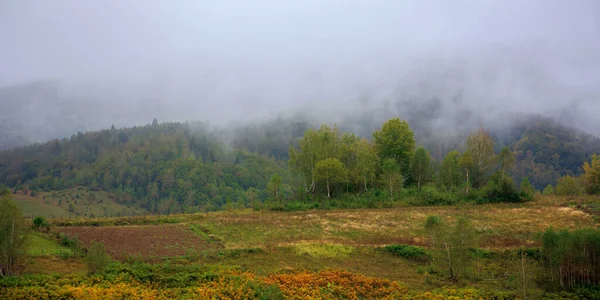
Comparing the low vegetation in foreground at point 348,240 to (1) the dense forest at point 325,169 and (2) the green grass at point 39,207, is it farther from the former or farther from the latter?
(2) the green grass at point 39,207

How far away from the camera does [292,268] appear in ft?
84.0

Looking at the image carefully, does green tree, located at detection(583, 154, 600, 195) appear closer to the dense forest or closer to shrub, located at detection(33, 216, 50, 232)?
the dense forest

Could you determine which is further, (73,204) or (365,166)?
(73,204)

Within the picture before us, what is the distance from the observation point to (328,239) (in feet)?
119

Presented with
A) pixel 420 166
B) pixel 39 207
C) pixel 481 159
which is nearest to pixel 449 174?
pixel 420 166

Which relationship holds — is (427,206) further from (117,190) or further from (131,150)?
(131,150)

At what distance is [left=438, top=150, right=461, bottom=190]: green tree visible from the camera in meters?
61.0

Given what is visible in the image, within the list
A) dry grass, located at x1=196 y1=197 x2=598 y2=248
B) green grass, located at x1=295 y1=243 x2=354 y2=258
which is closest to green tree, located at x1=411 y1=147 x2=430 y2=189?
dry grass, located at x1=196 y1=197 x2=598 y2=248

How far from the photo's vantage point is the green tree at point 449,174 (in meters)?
61.0

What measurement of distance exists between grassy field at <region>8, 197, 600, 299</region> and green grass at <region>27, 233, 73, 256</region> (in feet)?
0.91

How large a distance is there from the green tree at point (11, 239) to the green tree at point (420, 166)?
55042 mm

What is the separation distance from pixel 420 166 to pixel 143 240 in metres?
46.9

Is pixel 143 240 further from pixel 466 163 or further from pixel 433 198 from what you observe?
pixel 466 163

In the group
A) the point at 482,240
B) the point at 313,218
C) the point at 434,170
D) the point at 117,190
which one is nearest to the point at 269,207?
the point at 313,218
